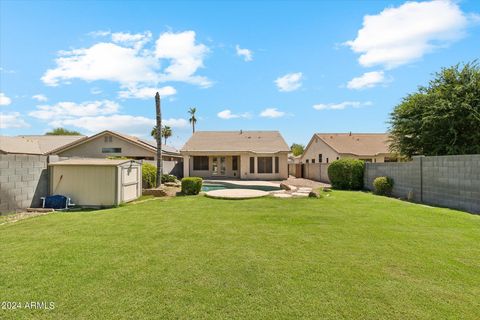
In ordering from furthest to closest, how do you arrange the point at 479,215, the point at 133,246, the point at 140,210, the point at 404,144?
the point at 404,144
the point at 140,210
the point at 479,215
the point at 133,246

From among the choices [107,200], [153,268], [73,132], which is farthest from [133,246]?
[73,132]

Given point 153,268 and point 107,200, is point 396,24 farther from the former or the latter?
point 107,200

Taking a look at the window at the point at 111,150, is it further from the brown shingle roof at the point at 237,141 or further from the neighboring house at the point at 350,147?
the neighboring house at the point at 350,147

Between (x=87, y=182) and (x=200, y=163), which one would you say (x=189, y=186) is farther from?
(x=200, y=163)

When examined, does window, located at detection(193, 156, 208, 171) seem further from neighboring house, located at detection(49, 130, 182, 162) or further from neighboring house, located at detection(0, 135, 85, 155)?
neighboring house, located at detection(0, 135, 85, 155)

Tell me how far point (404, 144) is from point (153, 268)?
17757 millimetres

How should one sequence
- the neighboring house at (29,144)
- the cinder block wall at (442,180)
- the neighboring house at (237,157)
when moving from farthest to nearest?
1. the neighboring house at (29,144)
2. the neighboring house at (237,157)
3. the cinder block wall at (442,180)

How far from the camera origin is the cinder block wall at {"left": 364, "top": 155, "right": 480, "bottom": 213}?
30.1 ft

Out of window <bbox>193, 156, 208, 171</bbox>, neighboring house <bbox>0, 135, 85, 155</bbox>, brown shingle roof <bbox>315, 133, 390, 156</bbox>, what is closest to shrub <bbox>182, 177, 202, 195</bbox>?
window <bbox>193, 156, 208, 171</bbox>

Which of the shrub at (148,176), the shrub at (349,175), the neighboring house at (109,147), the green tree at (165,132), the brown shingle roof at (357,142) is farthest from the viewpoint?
the green tree at (165,132)

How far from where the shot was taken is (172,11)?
12609mm

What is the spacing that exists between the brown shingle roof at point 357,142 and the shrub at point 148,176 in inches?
696

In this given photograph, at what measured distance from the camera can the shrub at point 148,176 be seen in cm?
1577

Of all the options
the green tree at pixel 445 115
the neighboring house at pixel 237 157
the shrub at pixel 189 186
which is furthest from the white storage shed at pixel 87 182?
the green tree at pixel 445 115
